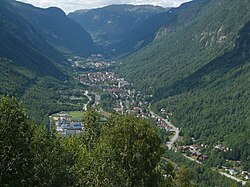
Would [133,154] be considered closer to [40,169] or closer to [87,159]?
[87,159]

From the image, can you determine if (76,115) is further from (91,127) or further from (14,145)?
(14,145)

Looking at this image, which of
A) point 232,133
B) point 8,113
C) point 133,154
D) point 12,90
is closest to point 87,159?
point 133,154

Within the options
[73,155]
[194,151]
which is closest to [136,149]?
[73,155]

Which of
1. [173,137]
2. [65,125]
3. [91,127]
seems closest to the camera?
[91,127]

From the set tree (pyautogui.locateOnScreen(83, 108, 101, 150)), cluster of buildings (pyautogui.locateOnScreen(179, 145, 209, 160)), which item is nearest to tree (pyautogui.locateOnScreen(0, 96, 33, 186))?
tree (pyautogui.locateOnScreen(83, 108, 101, 150))

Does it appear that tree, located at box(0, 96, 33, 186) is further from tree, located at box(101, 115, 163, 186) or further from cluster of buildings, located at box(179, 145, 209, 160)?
cluster of buildings, located at box(179, 145, 209, 160)

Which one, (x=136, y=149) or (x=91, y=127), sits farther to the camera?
(x=91, y=127)
